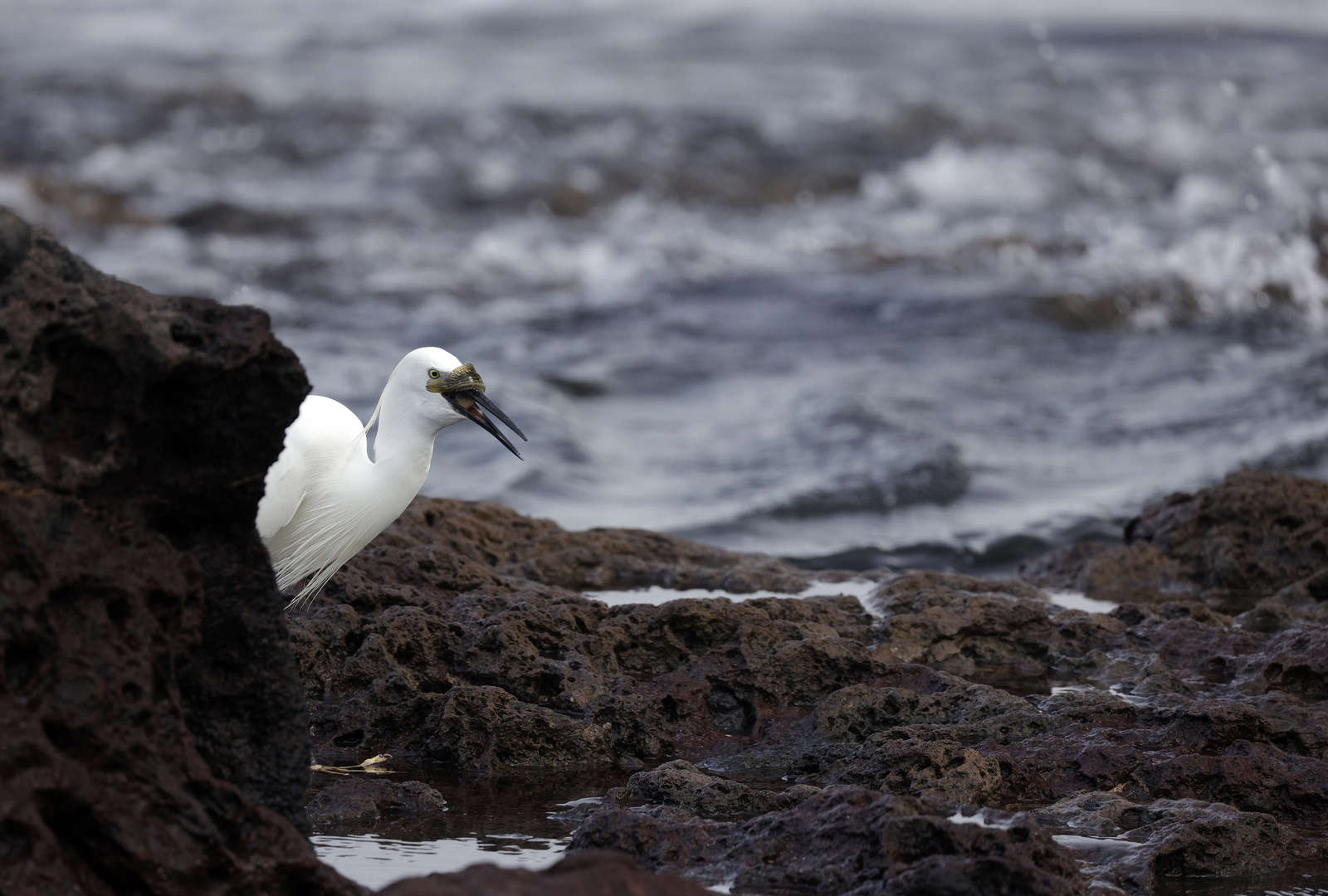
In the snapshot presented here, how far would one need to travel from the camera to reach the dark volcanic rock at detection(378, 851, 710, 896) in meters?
2.11

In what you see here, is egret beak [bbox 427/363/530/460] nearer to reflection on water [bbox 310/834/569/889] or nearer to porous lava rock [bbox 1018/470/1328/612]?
reflection on water [bbox 310/834/569/889]

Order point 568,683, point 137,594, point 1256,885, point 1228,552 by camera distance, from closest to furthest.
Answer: point 137,594 → point 1256,885 → point 568,683 → point 1228,552

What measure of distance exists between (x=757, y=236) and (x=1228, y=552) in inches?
525

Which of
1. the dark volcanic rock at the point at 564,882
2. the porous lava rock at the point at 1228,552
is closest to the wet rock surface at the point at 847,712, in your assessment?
the porous lava rock at the point at 1228,552

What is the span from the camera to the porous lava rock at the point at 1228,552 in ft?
19.3

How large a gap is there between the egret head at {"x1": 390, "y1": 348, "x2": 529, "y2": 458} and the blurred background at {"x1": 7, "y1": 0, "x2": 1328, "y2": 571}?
371 centimetres

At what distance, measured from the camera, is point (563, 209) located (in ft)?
65.6

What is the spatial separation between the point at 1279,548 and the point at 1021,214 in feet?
49.1

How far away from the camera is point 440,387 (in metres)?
4.25

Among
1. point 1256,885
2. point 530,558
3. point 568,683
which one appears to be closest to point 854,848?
point 1256,885

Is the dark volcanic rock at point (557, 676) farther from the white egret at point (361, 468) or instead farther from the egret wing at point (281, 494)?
the egret wing at point (281, 494)

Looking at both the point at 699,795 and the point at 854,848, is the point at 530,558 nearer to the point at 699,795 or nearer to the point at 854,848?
the point at 699,795

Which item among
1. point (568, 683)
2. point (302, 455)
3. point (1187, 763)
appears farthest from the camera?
point (302, 455)

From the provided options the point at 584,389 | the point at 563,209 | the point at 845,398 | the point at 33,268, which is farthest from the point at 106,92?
the point at 33,268
